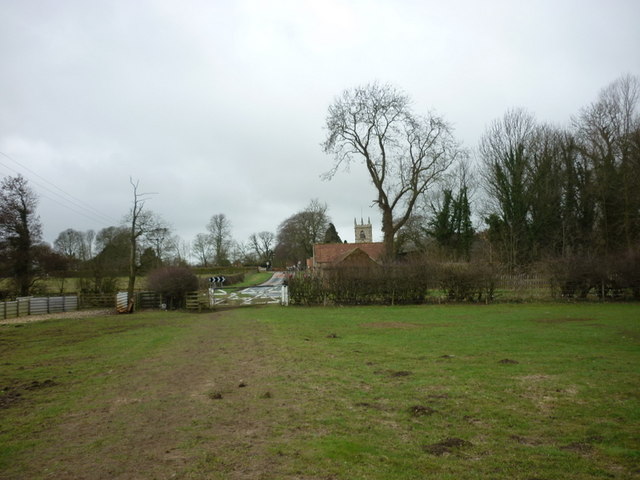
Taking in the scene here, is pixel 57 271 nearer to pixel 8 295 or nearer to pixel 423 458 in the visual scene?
pixel 8 295

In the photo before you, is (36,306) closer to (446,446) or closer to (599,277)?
(446,446)

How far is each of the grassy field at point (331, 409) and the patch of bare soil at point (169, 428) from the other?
0.03 metres

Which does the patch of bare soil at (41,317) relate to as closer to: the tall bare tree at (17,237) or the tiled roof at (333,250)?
the tall bare tree at (17,237)

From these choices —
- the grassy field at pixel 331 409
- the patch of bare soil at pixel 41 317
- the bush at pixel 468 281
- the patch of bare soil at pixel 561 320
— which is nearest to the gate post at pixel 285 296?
the bush at pixel 468 281

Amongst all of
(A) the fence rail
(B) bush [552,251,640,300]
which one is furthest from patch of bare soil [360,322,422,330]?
(A) the fence rail

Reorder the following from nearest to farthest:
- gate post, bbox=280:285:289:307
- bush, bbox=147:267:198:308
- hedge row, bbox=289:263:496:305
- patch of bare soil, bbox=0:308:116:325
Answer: patch of bare soil, bbox=0:308:116:325, hedge row, bbox=289:263:496:305, gate post, bbox=280:285:289:307, bush, bbox=147:267:198:308

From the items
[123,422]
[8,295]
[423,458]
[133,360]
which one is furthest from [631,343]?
[8,295]

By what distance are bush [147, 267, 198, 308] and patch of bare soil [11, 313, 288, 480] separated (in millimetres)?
20587

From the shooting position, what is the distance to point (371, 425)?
5.88 metres

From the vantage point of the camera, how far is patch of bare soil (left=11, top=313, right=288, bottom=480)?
4.68 metres

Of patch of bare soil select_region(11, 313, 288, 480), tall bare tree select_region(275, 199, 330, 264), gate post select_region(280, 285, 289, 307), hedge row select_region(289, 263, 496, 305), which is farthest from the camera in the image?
tall bare tree select_region(275, 199, 330, 264)

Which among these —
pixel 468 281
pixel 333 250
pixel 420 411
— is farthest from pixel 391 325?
pixel 333 250

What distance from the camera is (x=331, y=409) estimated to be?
6.59 m

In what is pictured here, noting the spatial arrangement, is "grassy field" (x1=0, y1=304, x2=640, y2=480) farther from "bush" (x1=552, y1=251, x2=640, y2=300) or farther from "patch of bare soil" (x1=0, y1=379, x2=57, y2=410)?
"bush" (x1=552, y1=251, x2=640, y2=300)
